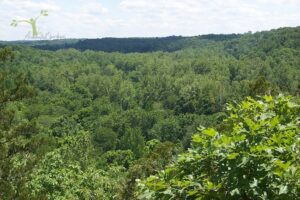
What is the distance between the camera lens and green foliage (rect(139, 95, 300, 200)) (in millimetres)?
3590

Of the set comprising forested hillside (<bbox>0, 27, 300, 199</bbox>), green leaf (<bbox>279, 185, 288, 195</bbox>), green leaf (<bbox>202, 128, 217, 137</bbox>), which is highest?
green leaf (<bbox>202, 128, 217, 137</bbox>)

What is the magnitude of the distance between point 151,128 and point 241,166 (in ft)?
281

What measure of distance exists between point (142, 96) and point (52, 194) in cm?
9088

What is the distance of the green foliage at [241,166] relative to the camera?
3590mm

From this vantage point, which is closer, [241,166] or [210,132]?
[241,166]

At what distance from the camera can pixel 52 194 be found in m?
22.1

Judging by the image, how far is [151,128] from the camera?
89250 mm

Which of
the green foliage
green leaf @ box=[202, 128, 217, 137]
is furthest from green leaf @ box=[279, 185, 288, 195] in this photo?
green leaf @ box=[202, 128, 217, 137]

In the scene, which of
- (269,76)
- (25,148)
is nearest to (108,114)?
(269,76)

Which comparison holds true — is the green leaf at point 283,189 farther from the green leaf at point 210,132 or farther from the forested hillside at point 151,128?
the green leaf at point 210,132

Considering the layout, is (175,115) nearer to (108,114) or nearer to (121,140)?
(108,114)

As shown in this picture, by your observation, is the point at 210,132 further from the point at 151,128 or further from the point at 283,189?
the point at 151,128

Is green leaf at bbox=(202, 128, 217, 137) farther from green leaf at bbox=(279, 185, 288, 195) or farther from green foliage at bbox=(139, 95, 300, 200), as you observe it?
green leaf at bbox=(279, 185, 288, 195)

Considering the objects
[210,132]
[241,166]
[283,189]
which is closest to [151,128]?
[210,132]
